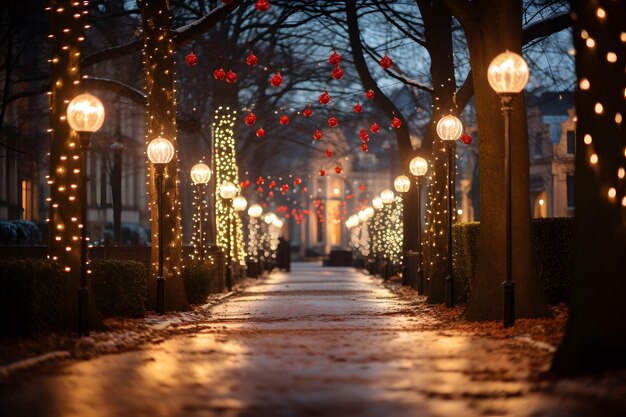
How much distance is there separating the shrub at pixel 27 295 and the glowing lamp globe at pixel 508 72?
655 cm

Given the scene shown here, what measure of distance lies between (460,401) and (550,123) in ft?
219

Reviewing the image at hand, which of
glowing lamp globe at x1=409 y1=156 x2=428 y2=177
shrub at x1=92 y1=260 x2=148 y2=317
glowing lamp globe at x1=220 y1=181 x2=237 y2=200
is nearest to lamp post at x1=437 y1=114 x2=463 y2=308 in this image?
shrub at x1=92 y1=260 x2=148 y2=317

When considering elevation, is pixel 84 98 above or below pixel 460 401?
Answer: above

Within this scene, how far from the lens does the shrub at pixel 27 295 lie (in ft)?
48.3

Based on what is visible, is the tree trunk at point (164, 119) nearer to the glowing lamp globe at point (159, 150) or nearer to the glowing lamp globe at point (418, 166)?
the glowing lamp globe at point (159, 150)

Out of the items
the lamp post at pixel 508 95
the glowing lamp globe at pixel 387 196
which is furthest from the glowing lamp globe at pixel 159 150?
the glowing lamp globe at pixel 387 196

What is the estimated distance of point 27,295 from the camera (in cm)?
1497

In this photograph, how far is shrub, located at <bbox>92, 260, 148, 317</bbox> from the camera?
782 inches

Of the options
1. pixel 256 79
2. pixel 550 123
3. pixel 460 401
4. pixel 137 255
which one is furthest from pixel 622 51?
pixel 550 123

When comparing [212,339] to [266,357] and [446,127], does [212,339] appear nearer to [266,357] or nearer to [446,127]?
[266,357]

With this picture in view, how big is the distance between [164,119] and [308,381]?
1419cm

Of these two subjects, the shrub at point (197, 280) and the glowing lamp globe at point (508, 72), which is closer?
the glowing lamp globe at point (508, 72)

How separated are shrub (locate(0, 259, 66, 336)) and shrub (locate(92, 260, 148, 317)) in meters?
3.81

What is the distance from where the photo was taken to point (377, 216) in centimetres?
5834
